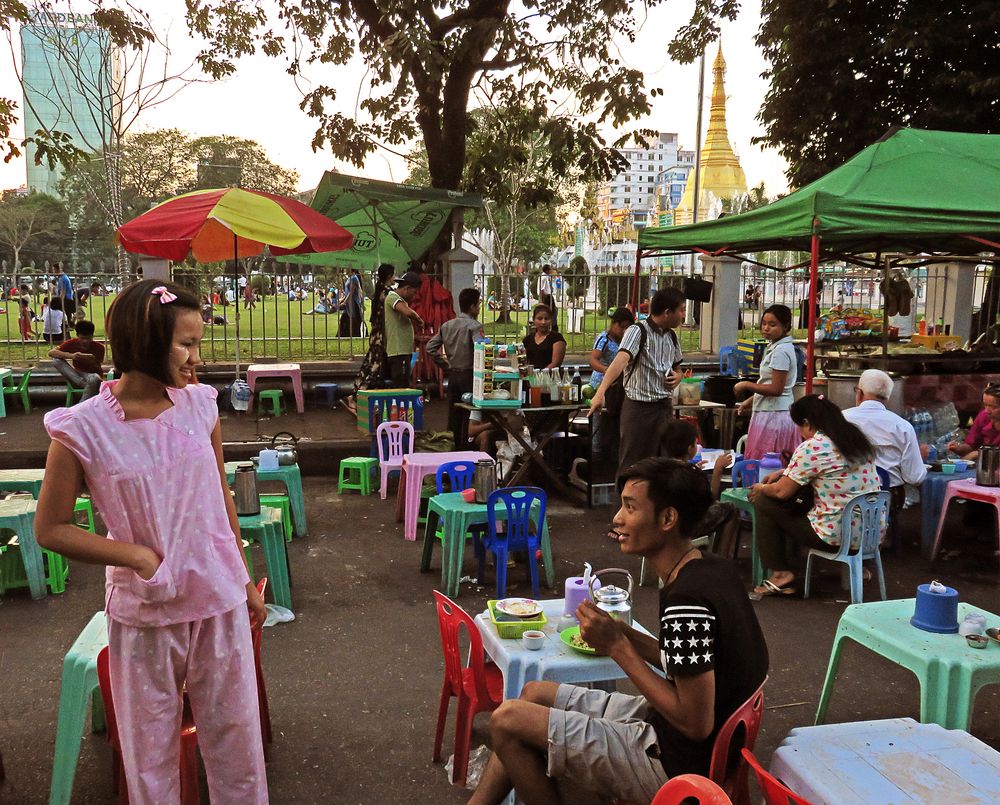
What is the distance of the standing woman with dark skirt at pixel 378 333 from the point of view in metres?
10.0

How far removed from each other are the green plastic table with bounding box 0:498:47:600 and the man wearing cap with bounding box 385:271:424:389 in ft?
16.0

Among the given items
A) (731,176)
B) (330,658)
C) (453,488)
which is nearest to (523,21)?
(453,488)

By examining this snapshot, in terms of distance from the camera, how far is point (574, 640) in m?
3.14

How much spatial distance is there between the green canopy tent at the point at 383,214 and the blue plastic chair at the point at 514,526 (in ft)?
22.4

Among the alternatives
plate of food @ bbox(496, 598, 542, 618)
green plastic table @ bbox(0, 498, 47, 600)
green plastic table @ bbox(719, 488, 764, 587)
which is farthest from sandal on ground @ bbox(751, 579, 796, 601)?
green plastic table @ bbox(0, 498, 47, 600)

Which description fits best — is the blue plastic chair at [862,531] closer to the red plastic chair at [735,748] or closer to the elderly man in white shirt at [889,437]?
the elderly man in white shirt at [889,437]

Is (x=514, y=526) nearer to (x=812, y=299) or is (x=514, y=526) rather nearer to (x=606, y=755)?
(x=812, y=299)

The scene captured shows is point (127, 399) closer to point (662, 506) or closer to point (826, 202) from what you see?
point (662, 506)

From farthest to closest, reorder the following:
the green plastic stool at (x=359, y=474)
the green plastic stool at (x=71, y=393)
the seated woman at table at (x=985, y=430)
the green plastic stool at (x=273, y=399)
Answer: the green plastic stool at (x=273, y=399), the green plastic stool at (x=71, y=393), the green plastic stool at (x=359, y=474), the seated woman at table at (x=985, y=430)

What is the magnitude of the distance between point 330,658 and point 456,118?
9.83 metres

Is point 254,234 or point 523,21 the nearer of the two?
point 254,234

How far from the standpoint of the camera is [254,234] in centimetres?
827

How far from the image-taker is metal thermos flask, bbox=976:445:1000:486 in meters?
5.80

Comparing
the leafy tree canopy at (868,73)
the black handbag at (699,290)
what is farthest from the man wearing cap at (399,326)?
the leafy tree canopy at (868,73)
